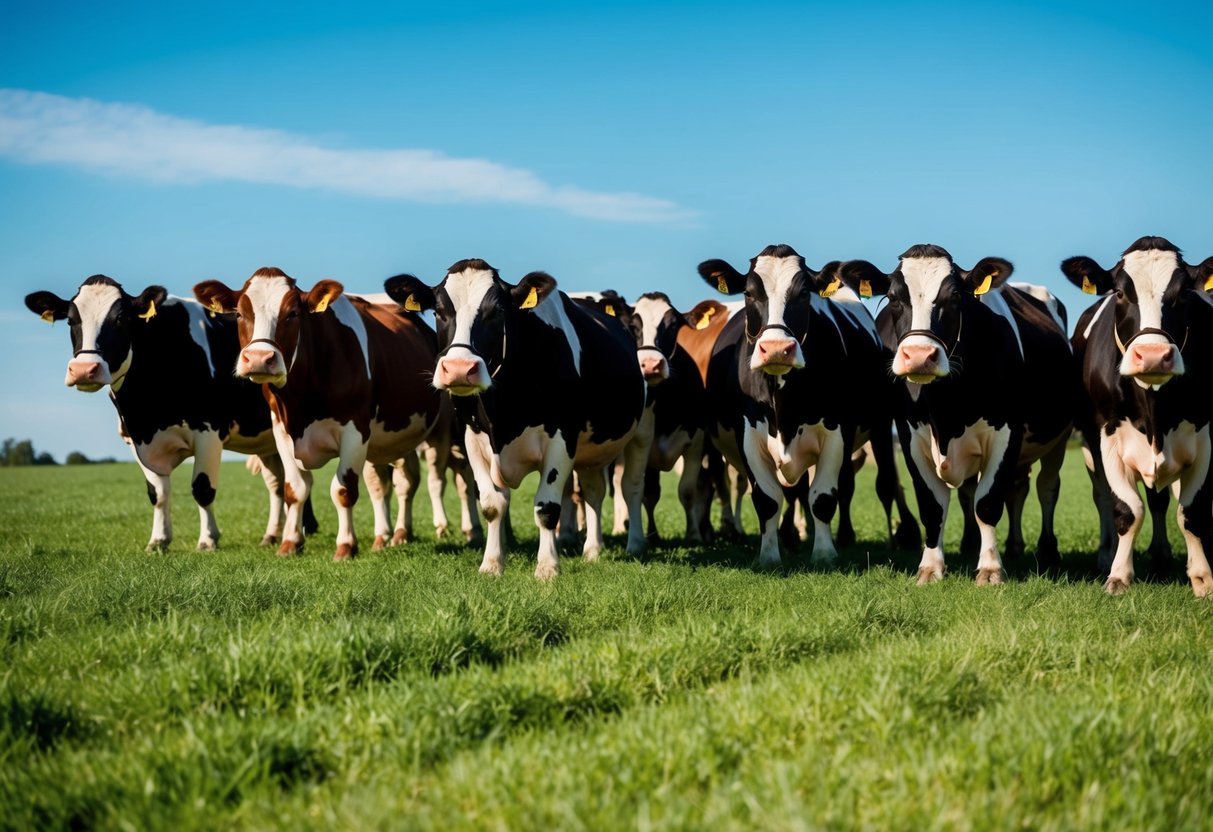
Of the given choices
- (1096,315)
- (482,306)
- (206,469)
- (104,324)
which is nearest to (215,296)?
(104,324)

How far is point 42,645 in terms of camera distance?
619 cm

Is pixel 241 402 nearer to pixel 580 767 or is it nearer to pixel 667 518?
pixel 667 518

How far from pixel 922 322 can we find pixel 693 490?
5.52 meters

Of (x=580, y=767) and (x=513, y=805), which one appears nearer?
(x=513, y=805)

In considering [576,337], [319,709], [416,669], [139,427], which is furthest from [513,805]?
[139,427]

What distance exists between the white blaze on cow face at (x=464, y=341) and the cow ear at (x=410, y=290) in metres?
0.73

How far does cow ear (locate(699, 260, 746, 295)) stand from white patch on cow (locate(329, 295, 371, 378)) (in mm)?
3848

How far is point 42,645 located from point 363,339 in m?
6.66

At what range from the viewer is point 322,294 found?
11.9 m

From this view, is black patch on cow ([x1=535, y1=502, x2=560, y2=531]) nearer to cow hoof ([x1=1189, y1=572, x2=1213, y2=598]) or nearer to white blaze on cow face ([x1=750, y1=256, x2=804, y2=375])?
white blaze on cow face ([x1=750, y1=256, x2=804, y2=375])

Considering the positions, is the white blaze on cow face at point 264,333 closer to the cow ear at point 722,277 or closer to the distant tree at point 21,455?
the cow ear at point 722,277

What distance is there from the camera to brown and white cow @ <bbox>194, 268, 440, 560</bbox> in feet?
37.8

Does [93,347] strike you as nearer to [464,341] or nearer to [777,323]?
[464,341]

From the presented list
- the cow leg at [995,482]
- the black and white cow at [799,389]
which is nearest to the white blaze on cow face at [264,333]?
the black and white cow at [799,389]
